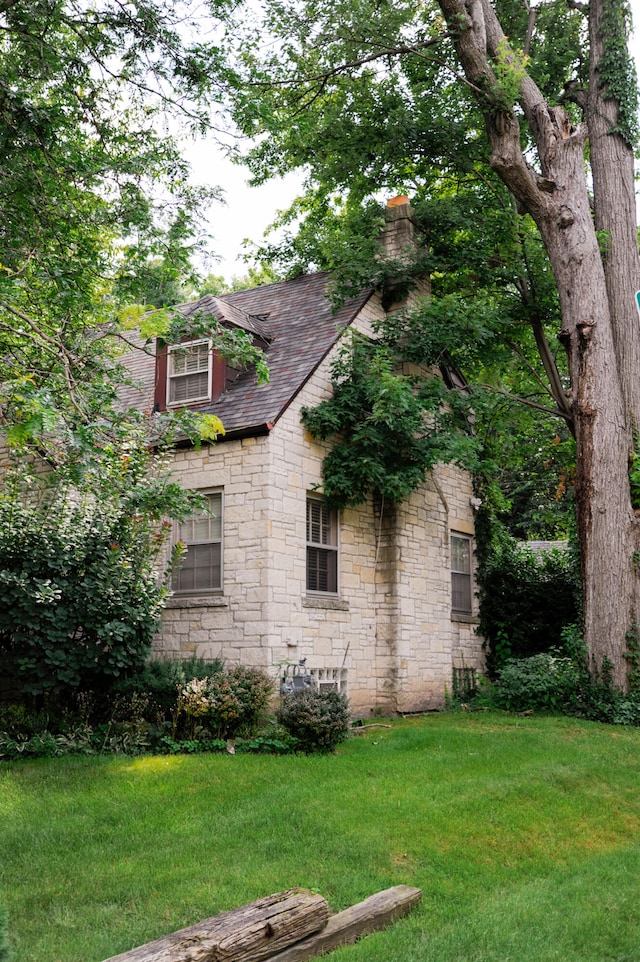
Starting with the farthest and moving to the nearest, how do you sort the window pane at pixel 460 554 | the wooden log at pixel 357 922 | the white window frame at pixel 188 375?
the window pane at pixel 460 554 → the white window frame at pixel 188 375 → the wooden log at pixel 357 922

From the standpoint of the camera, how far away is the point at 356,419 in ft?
45.3

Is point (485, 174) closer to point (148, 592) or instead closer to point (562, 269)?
point (562, 269)

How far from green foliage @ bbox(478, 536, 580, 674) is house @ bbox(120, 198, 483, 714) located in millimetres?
1067

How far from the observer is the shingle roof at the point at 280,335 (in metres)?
13.1

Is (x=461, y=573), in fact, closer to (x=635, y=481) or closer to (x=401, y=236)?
(x=635, y=481)

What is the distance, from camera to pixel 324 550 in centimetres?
1370

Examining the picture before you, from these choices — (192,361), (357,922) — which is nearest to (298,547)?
(192,361)

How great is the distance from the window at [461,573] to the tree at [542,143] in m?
3.19

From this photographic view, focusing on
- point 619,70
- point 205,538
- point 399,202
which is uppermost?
point 619,70

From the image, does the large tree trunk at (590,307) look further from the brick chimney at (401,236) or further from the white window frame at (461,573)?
the white window frame at (461,573)

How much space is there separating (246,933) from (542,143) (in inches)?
553

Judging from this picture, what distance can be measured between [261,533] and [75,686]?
327cm

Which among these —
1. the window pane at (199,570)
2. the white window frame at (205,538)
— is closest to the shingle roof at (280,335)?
the white window frame at (205,538)

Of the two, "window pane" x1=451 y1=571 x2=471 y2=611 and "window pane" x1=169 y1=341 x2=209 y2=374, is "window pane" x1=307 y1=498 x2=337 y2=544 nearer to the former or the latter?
"window pane" x1=169 y1=341 x2=209 y2=374
